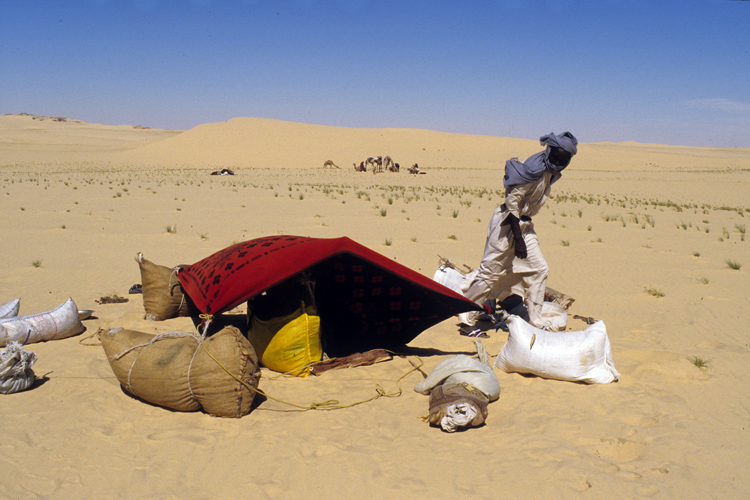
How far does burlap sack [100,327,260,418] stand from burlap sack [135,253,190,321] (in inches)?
69.5

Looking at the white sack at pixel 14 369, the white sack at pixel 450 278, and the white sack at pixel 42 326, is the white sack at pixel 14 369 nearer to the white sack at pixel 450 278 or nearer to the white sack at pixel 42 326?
the white sack at pixel 42 326

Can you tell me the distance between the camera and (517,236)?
5.18 m

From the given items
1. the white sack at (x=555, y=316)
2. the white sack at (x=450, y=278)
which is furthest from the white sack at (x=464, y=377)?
the white sack at (x=450, y=278)

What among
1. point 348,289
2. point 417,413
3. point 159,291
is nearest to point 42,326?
point 159,291

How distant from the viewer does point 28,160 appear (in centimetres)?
4406

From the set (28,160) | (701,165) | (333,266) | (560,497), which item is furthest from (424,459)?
(701,165)

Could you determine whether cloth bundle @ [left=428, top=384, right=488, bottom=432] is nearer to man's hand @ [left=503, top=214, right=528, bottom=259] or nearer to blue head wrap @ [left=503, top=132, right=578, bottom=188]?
man's hand @ [left=503, top=214, right=528, bottom=259]

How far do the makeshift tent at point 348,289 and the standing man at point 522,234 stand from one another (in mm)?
726

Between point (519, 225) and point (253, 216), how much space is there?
9995 millimetres

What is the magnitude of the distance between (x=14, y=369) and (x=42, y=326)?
1.22 meters

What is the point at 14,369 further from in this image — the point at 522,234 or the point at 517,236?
the point at 522,234

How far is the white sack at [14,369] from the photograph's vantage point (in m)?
3.78

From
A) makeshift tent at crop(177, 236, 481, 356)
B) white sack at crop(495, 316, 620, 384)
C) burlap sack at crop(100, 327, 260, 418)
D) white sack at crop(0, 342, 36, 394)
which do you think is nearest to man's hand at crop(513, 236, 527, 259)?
makeshift tent at crop(177, 236, 481, 356)

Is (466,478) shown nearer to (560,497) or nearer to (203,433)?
(560,497)
